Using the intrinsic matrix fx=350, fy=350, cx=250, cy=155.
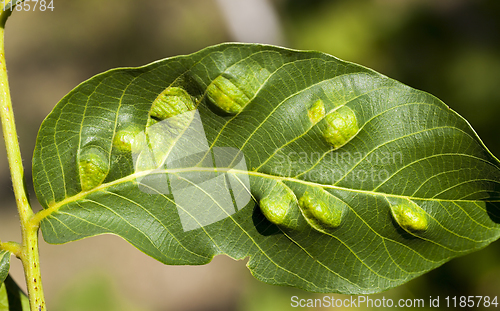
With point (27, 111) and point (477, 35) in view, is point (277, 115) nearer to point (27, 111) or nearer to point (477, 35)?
point (477, 35)

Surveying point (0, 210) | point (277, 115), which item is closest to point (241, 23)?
point (277, 115)

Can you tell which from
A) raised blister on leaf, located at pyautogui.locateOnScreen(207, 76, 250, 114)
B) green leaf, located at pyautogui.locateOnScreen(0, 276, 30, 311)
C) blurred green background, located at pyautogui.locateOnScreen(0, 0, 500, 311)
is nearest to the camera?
raised blister on leaf, located at pyautogui.locateOnScreen(207, 76, 250, 114)

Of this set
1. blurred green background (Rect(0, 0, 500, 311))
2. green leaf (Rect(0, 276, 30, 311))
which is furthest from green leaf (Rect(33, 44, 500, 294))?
blurred green background (Rect(0, 0, 500, 311))

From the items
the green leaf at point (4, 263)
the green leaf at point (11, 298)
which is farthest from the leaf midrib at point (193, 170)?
the green leaf at point (11, 298)

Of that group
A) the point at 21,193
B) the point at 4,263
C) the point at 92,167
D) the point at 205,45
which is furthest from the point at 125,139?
the point at 205,45

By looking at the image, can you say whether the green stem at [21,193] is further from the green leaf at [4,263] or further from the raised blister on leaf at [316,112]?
the raised blister on leaf at [316,112]

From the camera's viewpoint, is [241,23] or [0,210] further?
[0,210]

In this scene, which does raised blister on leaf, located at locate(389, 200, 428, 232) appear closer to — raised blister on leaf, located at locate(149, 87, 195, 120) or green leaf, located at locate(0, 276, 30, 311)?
raised blister on leaf, located at locate(149, 87, 195, 120)
